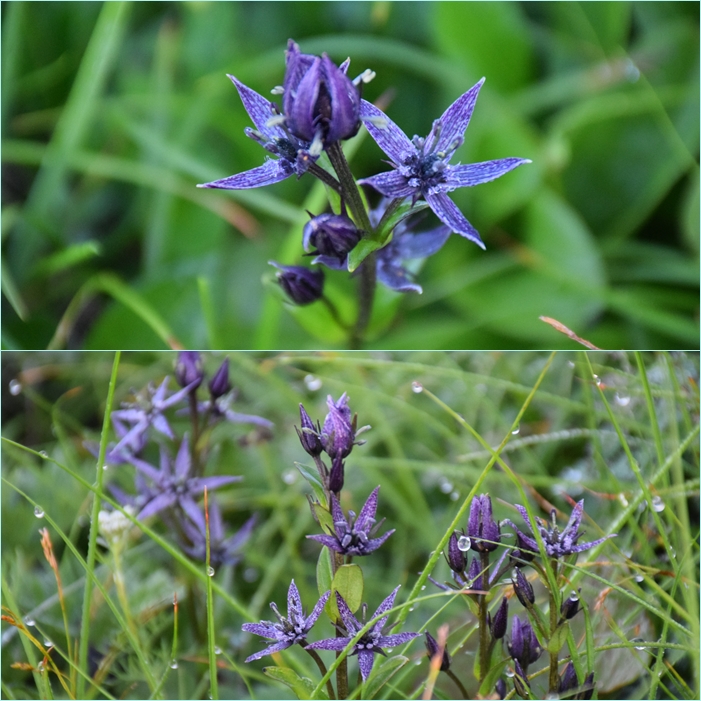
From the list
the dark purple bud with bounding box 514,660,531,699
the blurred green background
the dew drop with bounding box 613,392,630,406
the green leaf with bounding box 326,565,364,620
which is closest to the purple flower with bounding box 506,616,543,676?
the dark purple bud with bounding box 514,660,531,699

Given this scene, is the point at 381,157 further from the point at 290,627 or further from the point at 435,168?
the point at 290,627

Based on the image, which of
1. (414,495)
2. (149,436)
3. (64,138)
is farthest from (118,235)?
(414,495)

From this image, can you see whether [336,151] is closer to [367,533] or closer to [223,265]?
[367,533]

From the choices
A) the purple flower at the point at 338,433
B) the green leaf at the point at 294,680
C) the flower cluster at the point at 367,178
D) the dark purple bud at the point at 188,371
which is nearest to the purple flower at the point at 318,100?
the flower cluster at the point at 367,178

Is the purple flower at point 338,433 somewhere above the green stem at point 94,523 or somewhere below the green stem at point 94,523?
above

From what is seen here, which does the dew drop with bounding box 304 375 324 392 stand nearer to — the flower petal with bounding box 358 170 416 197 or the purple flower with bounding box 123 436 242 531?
the purple flower with bounding box 123 436 242 531

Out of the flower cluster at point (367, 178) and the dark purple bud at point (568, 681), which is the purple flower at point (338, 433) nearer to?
the flower cluster at point (367, 178)
